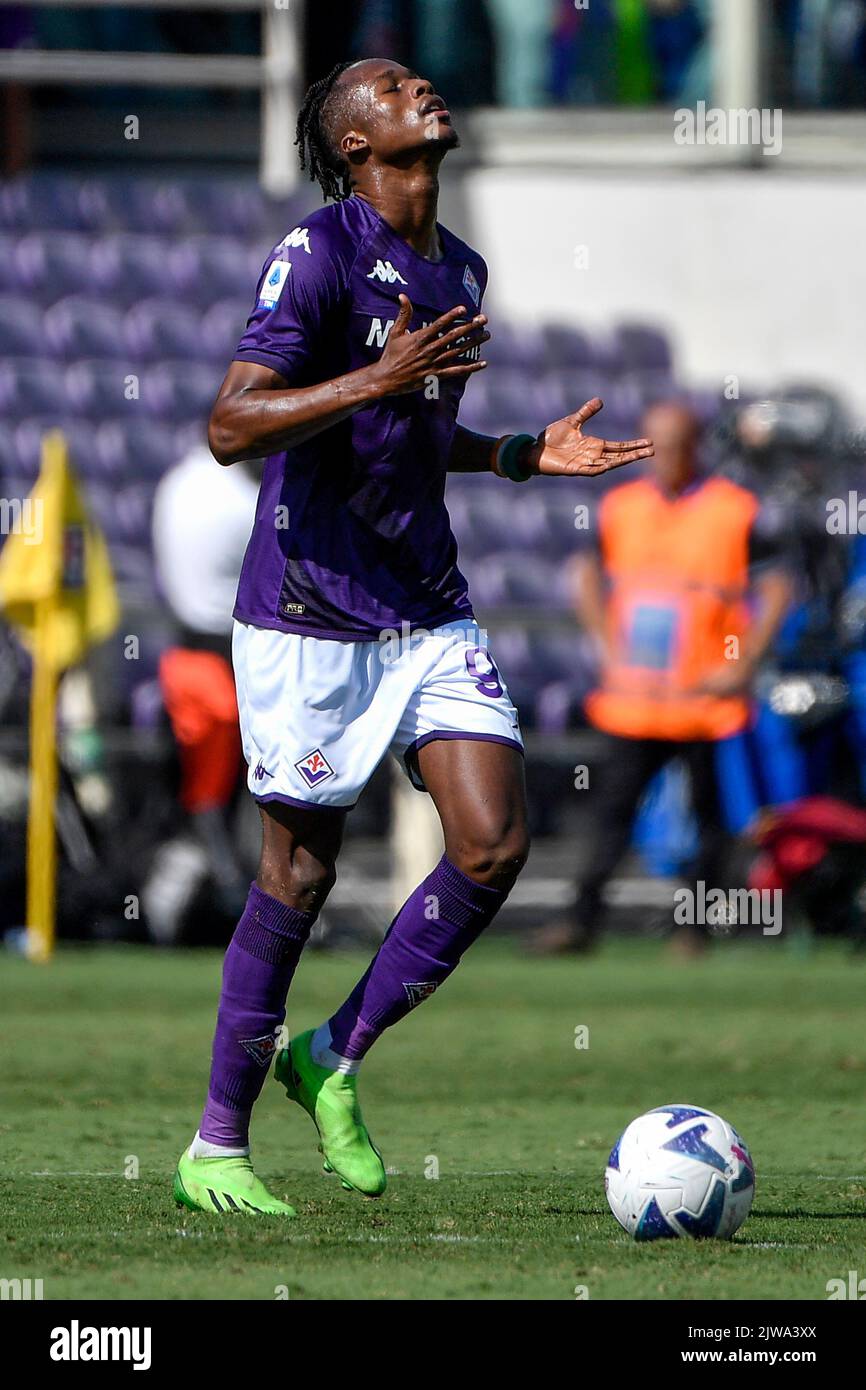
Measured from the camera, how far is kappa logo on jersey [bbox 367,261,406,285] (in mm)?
5008

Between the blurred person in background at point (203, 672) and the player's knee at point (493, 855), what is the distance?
18.3 feet

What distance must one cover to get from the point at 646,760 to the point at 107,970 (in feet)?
8.62

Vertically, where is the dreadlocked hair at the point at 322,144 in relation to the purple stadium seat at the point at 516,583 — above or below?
above

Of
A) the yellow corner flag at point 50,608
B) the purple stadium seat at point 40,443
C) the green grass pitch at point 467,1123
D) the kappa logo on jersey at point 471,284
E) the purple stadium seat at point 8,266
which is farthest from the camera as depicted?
the purple stadium seat at point 8,266

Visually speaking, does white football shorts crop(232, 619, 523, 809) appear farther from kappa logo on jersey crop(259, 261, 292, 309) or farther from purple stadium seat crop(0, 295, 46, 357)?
purple stadium seat crop(0, 295, 46, 357)

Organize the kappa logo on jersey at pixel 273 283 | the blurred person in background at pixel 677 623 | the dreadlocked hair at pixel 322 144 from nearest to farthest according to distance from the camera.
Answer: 1. the kappa logo on jersey at pixel 273 283
2. the dreadlocked hair at pixel 322 144
3. the blurred person in background at pixel 677 623

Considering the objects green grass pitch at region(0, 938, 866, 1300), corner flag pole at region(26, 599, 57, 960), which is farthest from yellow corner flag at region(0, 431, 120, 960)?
green grass pitch at region(0, 938, 866, 1300)

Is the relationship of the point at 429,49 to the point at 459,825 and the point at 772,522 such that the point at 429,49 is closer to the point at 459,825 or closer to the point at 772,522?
the point at 772,522

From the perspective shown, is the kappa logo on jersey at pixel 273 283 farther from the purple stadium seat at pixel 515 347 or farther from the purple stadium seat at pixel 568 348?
the purple stadium seat at pixel 568 348

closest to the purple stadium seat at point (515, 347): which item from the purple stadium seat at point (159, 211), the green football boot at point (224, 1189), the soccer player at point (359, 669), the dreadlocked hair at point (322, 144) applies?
the purple stadium seat at point (159, 211)

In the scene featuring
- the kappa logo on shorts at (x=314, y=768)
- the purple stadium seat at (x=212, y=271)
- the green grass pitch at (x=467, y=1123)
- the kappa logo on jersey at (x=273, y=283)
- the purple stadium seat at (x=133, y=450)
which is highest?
the purple stadium seat at (x=212, y=271)

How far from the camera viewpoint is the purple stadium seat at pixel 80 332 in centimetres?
1552

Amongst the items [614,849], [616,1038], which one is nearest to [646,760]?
[614,849]

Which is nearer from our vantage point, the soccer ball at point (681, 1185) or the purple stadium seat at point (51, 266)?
the soccer ball at point (681, 1185)
